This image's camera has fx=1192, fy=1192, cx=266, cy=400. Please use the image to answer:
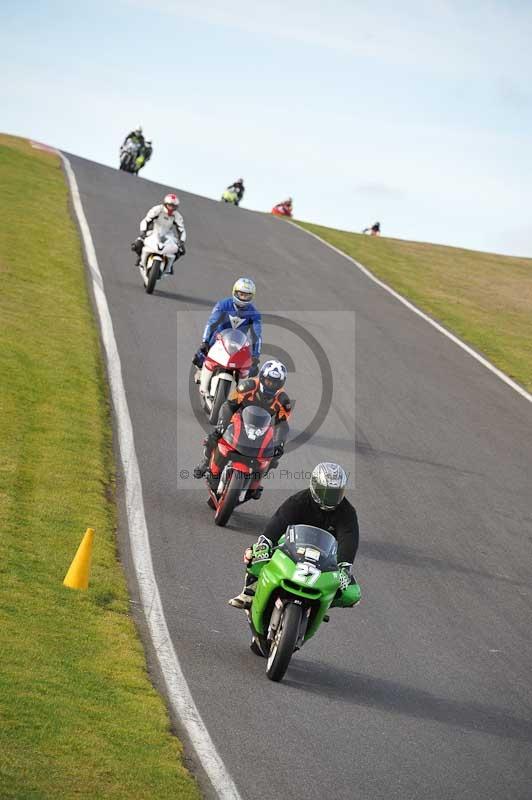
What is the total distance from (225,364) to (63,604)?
7.57 metres

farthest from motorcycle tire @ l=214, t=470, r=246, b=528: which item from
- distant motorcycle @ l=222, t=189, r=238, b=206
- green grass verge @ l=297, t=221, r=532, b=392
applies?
distant motorcycle @ l=222, t=189, r=238, b=206

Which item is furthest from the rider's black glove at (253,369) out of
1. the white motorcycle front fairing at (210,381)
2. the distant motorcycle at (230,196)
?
the distant motorcycle at (230,196)

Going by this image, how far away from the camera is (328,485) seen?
406 inches

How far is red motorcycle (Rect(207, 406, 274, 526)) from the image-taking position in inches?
544

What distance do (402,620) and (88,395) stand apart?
747 cm

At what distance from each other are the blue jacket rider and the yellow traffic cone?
24.5 feet

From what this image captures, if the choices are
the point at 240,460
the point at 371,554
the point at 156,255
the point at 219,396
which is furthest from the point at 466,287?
the point at 240,460

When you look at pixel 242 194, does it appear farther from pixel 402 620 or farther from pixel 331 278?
pixel 402 620

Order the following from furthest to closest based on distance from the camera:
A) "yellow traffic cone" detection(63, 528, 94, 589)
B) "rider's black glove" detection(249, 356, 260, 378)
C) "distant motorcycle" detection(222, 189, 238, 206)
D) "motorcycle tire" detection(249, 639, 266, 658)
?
"distant motorcycle" detection(222, 189, 238, 206)
"rider's black glove" detection(249, 356, 260, 378)
"yellow traffic cone" detection(63, 528, 94, 589)
"motorcycle tire" detection(249, 639, 266, 658)

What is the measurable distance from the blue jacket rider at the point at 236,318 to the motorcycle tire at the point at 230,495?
441 cm

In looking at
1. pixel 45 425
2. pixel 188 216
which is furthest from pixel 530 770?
pixel 188 216

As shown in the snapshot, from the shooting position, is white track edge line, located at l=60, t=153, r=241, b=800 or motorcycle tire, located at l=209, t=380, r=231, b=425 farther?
motorcycle tire, located at l=209, t=380, r=231, b=425

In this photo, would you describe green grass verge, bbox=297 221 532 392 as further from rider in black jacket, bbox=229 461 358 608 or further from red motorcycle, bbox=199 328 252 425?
rider in black jacket, bbox=229 461 358 608

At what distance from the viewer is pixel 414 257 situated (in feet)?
148
